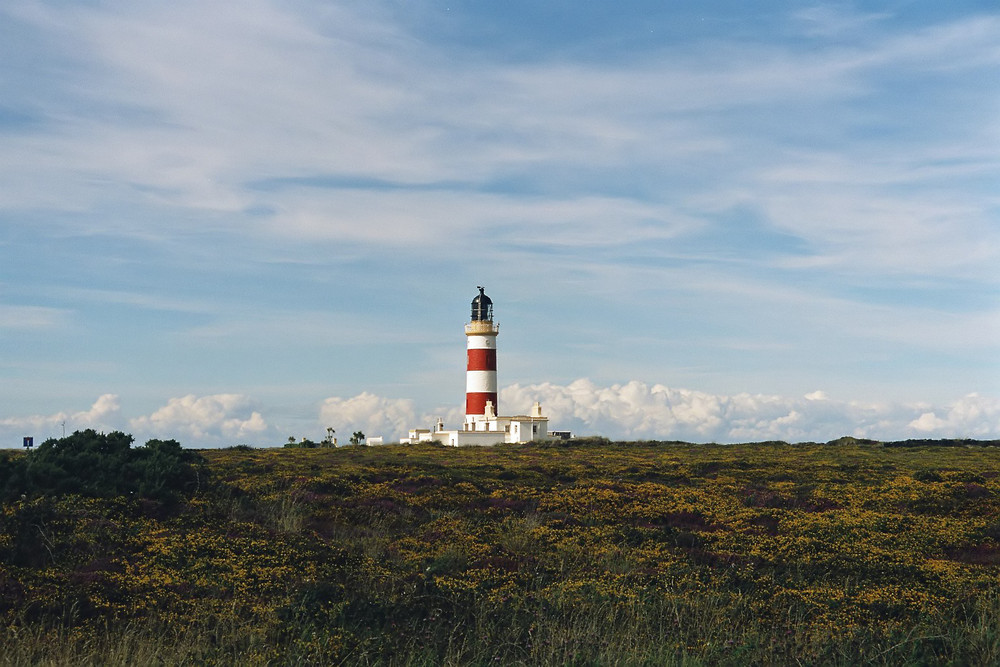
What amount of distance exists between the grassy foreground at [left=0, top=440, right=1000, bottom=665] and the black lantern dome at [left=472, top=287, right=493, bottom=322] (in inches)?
2014

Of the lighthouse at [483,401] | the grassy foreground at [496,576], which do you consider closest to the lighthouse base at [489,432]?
the lighthouse at [483,401]

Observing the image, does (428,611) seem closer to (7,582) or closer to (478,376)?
(7,582)

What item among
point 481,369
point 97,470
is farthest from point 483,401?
point 97,470

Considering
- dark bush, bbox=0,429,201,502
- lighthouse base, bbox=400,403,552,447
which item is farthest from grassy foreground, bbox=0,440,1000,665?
lighthouse base, bbox=400,403,552,447

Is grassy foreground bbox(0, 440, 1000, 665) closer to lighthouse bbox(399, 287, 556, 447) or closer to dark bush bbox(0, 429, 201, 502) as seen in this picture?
dark bush bbox(0, 429, 201, 502)

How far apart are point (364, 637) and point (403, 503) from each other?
43.4 ft

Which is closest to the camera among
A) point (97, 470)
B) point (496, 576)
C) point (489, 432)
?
point (496, 576)

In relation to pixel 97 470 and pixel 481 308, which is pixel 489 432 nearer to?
pixel 481 308

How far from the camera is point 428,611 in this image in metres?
12.4

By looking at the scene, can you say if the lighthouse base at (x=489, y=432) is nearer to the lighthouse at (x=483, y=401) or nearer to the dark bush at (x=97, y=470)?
the lighthouse at (x=483, y=401)

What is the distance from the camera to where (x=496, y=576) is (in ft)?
49.8

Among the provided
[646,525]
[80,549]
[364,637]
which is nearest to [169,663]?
[364,637]

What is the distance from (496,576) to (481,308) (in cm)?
6441

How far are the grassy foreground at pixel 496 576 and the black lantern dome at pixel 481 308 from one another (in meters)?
51.2
